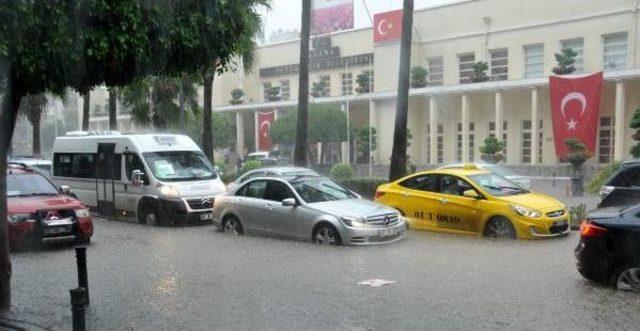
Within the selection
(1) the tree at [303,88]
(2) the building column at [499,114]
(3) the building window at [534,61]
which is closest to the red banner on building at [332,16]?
(3) the building window at [534,61]

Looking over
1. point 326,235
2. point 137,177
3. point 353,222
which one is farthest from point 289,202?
point 137,177

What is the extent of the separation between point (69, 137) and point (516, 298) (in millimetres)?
15392

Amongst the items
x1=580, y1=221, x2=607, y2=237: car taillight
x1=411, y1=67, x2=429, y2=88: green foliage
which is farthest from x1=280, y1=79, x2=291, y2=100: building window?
x1=580, y1=221, x2=607, y2=237: car taillight

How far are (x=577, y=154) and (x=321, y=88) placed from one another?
24.6 metres

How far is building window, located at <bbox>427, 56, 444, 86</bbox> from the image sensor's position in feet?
143

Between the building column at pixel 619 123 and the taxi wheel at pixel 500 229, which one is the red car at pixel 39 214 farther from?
the building column at pixel 619 123

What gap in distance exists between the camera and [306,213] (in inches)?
508

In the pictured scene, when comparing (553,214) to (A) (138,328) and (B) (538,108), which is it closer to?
(A) (138,328)

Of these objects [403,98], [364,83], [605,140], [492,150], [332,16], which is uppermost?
[332,16]

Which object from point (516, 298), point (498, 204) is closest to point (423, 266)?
point (516, 298)

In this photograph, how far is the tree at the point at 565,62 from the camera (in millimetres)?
35125

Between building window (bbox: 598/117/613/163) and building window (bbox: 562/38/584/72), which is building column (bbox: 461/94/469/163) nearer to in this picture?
building window (bbox: 562/38/584/72)

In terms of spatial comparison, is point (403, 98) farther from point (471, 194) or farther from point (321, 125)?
point (321, 125)

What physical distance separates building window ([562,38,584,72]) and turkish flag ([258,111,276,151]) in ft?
75.2
